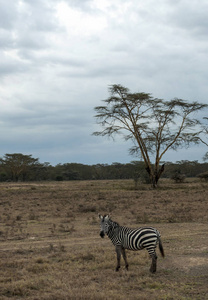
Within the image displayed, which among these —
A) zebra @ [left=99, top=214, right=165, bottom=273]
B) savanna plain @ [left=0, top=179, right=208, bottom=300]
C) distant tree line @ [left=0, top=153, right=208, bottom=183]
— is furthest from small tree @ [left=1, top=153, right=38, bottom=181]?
zebra @ [left=99, top=214, right=165, bottom=273]

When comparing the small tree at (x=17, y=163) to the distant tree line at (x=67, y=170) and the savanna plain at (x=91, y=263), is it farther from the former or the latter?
the savanna plain at (x=91, y=263)

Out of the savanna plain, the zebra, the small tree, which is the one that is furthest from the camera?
the small tree

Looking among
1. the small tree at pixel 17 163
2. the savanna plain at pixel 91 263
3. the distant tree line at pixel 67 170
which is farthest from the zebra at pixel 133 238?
the small tree at pixel 17 163

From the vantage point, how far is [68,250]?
11539 mm

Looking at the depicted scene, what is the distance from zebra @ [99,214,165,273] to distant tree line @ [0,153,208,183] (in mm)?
65495

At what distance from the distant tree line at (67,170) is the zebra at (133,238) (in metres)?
65.5

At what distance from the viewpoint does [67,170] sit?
9294 cm

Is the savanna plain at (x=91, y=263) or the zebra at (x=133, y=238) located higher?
the zebra at (x=133, y=238)

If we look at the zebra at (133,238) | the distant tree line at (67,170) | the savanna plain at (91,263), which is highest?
the distant tree line at (67,170)

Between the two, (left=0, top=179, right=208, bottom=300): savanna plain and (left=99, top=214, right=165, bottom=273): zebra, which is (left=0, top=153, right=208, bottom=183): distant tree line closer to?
(left=0, top=179, right=208, bottom=300): savanna plain

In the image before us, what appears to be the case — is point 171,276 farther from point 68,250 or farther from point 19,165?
point 19,165

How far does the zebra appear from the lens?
8.30 meters

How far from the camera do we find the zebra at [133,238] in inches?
327

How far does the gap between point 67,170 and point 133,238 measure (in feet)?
279
